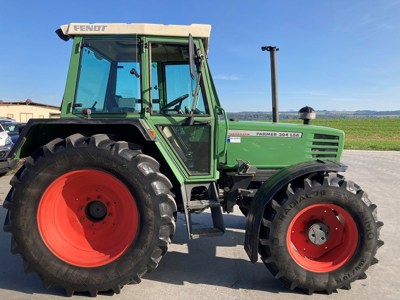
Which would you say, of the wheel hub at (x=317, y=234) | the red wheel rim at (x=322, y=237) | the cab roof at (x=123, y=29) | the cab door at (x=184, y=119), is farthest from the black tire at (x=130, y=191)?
the wheel hub at (x=317, y=234)

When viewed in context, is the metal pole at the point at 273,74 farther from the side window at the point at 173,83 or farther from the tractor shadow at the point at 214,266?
the tractor shadow at the point at 214,266

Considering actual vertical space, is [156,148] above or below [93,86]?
below

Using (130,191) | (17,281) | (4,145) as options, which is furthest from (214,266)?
(4,145)

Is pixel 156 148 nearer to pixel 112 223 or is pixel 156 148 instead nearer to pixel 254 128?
pixel 112 223

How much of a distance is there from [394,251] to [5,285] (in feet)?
14.9

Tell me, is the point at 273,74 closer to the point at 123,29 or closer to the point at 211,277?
the point at 123,29

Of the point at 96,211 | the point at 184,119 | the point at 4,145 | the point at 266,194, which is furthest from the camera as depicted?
the point at 4,145

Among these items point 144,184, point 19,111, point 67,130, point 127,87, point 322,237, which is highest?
point 19,111

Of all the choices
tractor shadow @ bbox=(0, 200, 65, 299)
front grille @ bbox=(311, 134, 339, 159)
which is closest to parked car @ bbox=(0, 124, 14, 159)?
tractor shadow @ bbox=(0, 200, 65, 299)

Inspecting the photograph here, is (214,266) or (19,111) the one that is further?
(19,111)

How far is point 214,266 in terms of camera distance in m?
3.81

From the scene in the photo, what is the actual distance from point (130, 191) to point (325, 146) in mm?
2451

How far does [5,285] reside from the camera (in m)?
3.31

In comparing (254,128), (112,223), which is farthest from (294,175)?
(112,223)
